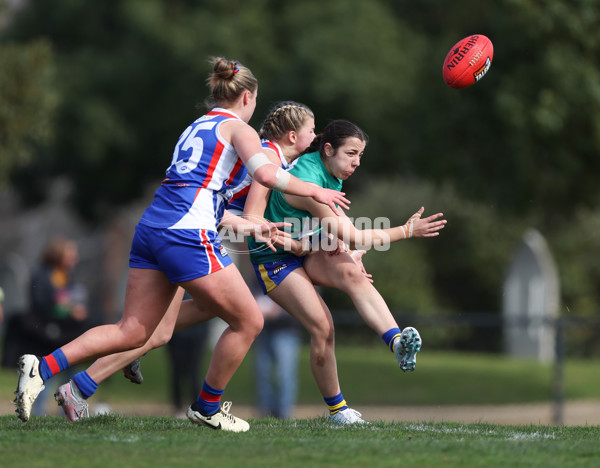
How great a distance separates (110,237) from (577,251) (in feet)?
66.9

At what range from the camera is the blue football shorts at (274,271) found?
649cm

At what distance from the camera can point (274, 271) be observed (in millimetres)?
6504

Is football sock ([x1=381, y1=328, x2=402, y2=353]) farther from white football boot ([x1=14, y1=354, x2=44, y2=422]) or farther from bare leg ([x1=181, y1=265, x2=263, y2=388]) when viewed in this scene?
white football boot ([x1=14, y1=354, x2=44, y2=422])

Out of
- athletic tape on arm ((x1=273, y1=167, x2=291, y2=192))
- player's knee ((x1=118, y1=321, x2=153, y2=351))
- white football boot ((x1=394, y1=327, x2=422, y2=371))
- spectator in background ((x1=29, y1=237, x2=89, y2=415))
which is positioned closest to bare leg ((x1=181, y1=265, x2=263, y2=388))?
player's knee ((x1=118, y1=321, x2=153, y2=351))

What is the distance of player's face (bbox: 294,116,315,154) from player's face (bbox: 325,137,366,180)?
194 millimetres

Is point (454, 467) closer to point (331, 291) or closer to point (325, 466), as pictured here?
point (325, 466)

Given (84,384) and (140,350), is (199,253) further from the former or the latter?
(84,384)

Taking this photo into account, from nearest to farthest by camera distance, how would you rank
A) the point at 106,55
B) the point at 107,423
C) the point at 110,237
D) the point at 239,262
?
the point at 107,423, the point at 239,262, the point at 106,55, the point at 110,237

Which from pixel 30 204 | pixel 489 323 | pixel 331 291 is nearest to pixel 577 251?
pixel 331 291

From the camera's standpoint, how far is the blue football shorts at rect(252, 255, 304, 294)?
Result: 6.49 m

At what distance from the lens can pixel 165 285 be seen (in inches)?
229

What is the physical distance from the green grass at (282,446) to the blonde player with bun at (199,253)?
1.37ft

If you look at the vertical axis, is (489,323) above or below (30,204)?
below

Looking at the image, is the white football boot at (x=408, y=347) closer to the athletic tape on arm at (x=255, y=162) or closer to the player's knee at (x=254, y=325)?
the player's knee at (x=254, y=325)
